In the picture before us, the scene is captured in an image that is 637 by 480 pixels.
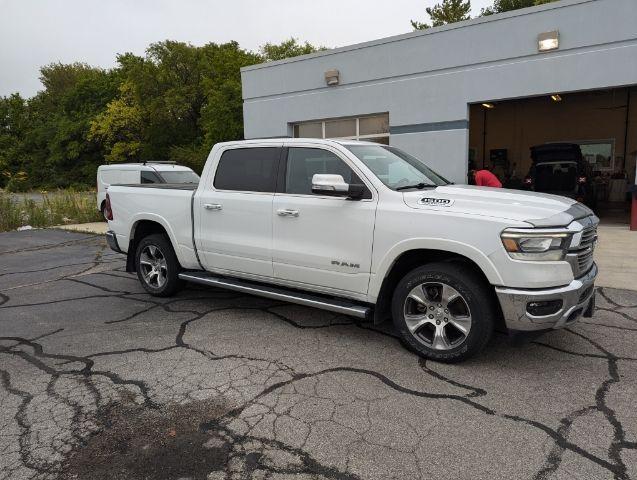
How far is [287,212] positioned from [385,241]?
43.0 inches

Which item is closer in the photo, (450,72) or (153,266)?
(153,266)

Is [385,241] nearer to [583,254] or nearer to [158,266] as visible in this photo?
[583,254]

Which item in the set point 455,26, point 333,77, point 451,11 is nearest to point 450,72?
point 455,26

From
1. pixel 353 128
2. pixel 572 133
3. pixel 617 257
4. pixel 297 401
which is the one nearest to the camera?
pixel 297 401

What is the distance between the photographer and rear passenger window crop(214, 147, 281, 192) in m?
5.07

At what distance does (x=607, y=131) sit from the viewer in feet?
62.6

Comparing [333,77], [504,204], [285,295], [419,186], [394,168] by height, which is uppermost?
[333,77]

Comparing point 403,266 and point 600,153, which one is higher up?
point 600,153

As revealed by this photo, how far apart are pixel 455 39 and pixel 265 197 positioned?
8.69 metres

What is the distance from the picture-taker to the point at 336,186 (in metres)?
4.15

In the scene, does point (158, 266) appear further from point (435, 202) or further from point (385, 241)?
point (435, 202)

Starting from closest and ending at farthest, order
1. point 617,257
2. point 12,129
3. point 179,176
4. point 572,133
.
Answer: point 617,257
point 179,176
point 572,133
point 12,129

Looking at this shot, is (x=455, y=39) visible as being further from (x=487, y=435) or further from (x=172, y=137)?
(x=172, y=137)

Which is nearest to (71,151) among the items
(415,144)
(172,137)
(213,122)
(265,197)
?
(172,137)
